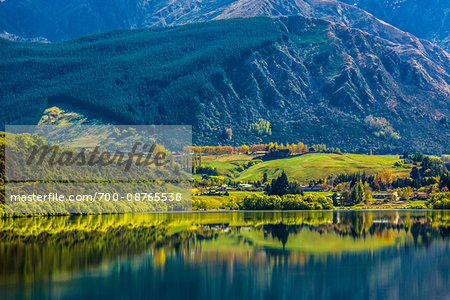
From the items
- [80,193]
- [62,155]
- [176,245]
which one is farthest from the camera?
[62,155]

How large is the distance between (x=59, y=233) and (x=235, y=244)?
31923 mm

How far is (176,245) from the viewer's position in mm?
105375

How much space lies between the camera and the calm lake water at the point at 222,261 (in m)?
72.7

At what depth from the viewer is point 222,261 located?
90938 millimetres

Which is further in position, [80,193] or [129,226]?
[80,193]

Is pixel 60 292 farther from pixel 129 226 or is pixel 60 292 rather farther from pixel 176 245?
pixel 129 226

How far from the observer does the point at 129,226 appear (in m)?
136

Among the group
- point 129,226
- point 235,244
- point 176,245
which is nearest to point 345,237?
point 235,244

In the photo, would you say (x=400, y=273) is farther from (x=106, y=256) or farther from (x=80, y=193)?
(x=80, y=193)

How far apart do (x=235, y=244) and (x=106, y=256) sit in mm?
23511

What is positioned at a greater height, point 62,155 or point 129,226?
point 62,155

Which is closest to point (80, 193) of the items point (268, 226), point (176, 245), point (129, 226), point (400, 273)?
point (129, 226)

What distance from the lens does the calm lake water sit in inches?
2862

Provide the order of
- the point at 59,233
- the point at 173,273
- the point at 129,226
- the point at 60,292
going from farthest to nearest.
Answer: the point at 129,226, the point at 59,233, the point at 173,273, the point at 60,292
